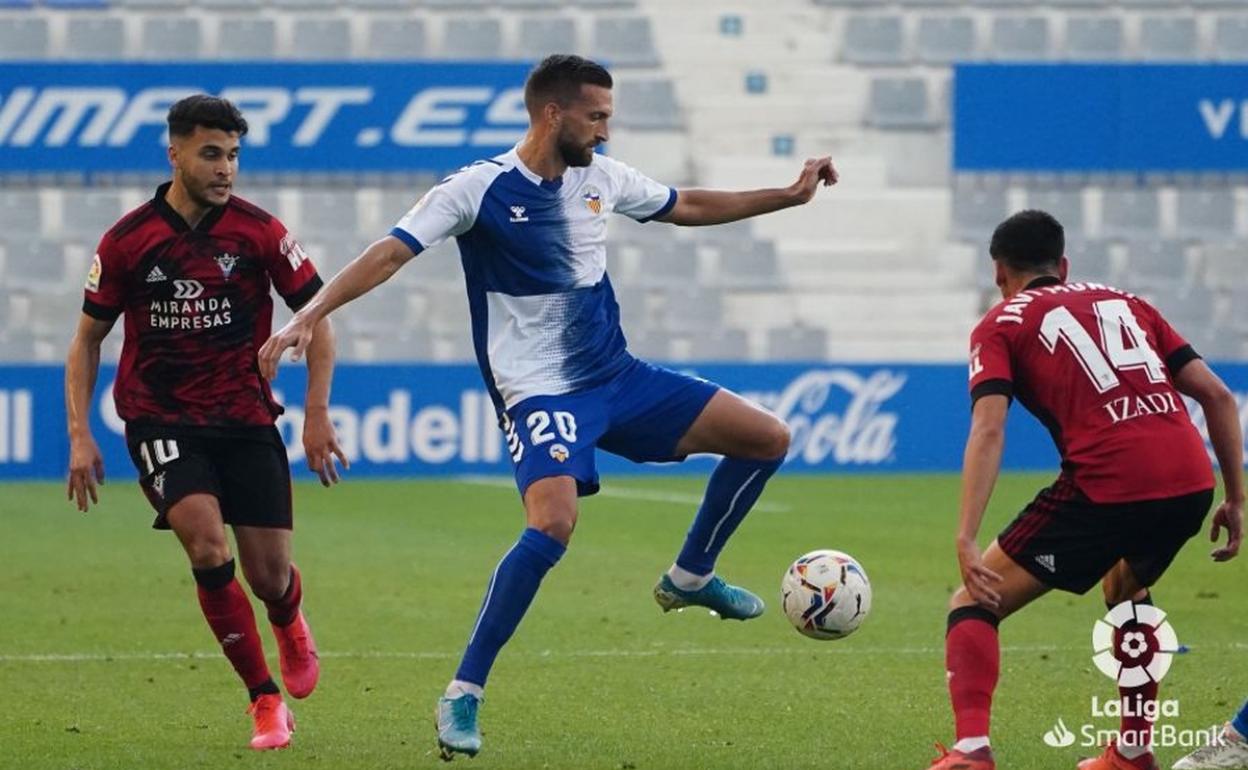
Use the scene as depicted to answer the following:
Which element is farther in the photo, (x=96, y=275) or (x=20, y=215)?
(x=20, y=215)

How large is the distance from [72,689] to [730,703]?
2.55m

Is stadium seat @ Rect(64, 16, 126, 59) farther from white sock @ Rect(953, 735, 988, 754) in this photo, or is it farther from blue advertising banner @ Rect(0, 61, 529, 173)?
white sock @ Rect(953, 735, 988, 754)

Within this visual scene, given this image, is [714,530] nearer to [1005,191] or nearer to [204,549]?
[204,549]

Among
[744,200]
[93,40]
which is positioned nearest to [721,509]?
[744,200]

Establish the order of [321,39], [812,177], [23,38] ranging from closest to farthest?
[812,177]
[23,38]
[321,39]

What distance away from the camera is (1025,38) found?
957 inches

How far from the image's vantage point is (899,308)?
75.6 feet

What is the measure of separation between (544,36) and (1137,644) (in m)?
18.2

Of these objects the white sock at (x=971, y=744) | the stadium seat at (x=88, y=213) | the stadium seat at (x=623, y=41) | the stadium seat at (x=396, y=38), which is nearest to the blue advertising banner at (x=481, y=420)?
the stadium seat at (x=88, y=213)

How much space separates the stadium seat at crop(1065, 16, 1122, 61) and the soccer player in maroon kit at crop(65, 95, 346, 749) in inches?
732

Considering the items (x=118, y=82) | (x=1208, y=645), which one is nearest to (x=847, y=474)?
(x=118, y=82)

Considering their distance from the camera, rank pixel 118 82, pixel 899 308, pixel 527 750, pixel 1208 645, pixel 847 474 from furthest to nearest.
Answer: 1. pixel 899 308
2. pixel 118 82
3. pixel 847 474
4. pixel 1208 645
5. pixel 527 750

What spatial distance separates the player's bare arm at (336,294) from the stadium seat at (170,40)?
1702cm

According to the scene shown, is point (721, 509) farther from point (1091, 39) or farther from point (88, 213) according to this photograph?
point (1091, 39)
